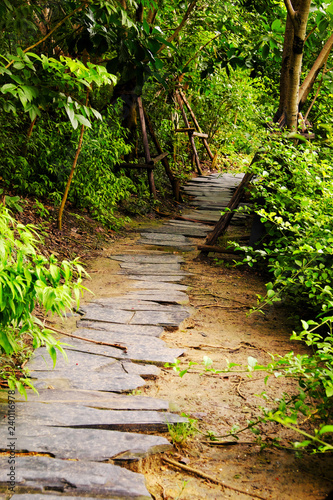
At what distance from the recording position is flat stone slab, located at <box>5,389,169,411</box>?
2125 mm

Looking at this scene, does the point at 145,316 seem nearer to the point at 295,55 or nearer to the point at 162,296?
the point at 162,296

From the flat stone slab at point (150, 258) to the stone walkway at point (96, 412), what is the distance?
1160 millimetres

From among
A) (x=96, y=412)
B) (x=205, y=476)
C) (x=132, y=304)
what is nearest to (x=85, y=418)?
(x=96, y=412)

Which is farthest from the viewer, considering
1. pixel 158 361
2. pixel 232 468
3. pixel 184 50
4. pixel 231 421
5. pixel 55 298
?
pixel 184 50

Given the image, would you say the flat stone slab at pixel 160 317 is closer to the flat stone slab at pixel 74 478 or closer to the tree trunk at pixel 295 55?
the flat stone slab at pixel 74 478

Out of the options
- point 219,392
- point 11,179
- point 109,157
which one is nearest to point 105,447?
point 219,392

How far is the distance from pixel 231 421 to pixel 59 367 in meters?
1.03

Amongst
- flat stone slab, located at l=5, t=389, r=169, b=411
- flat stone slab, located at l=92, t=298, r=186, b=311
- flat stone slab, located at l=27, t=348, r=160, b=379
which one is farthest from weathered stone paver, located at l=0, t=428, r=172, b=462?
flat stone slab, located at l=92, t=298, r=186, b=311

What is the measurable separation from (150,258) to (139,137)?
3.98 metres

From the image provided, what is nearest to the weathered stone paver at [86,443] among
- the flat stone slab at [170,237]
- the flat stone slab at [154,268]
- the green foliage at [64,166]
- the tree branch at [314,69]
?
the flat stone slab at [154,268]

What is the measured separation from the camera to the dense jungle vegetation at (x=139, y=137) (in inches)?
77.5

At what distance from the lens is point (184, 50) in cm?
838

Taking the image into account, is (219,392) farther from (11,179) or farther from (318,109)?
(318,109)

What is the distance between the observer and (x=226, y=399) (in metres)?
2.52
